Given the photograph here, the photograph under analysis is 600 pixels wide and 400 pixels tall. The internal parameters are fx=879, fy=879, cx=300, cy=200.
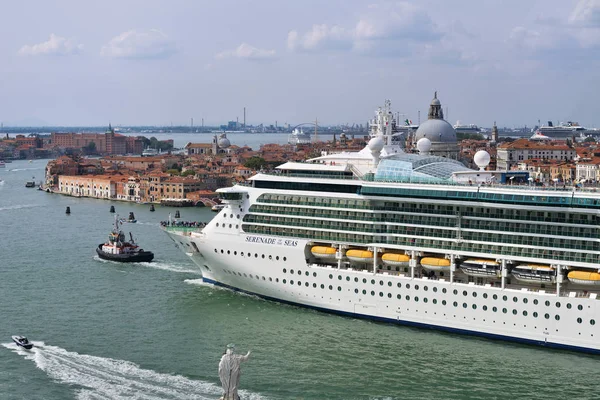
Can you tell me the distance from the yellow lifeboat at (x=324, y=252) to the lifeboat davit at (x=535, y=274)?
443cm

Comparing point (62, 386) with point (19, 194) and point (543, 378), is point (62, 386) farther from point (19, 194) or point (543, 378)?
point (19, 194)

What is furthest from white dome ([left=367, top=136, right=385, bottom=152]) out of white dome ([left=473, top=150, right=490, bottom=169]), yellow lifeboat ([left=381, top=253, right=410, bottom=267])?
yellow lifeboat ([left=381, top=253, right=410, bottom=267])

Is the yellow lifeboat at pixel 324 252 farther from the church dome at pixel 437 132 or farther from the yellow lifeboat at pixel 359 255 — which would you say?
the church dome at pixel 437 132

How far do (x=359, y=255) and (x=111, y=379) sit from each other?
6.80m

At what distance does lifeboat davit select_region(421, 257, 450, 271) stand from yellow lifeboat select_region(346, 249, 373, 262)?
139 centimetres

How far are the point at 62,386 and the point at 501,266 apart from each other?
941cm

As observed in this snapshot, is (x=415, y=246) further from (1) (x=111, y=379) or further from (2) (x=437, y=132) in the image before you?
(2) (x=437, y=132)

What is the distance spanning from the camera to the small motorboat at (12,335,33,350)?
18.1m

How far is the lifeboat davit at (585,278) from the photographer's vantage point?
17875 mm

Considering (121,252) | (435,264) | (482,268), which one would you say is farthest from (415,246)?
(121,252)

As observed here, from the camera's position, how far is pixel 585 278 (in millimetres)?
17938

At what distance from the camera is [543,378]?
16875 millimetres

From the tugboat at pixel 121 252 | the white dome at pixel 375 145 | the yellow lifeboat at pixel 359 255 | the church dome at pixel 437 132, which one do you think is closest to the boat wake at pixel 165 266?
the tugboat at pixel 121 252

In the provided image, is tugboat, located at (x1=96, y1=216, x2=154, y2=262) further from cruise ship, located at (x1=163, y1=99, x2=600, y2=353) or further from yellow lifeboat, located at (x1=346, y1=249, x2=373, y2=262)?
yellow lifeboat, located at (x1=346, y1=249, x2=373, y2=262)
